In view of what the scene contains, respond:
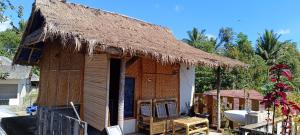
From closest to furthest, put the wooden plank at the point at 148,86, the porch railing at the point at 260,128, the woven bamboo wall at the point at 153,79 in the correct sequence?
1. the porch railing at the point at 260,128
2. the woven bamboo wall at the point at 153,79
3. the wooden plank at the point at 148,86

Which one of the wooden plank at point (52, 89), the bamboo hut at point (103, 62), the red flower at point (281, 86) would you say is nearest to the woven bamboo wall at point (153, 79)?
the bamboo hut at point (103, 62)

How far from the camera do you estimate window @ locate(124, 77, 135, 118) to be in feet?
30.2

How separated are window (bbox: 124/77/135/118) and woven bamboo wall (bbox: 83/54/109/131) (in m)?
1.21

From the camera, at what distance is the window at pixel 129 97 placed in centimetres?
922

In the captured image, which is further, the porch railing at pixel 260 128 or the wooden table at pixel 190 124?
the wooden table at pixel 190 124

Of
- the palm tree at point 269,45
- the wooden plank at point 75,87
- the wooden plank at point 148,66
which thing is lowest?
the wooden plank at point 75,87

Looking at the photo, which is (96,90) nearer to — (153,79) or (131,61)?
(131,61)

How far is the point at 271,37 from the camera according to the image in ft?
92.7

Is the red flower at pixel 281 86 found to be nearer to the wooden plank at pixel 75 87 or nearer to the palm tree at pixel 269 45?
the wooden plank at pixel 75 87

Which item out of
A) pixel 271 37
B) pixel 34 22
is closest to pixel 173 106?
pixel 34 22

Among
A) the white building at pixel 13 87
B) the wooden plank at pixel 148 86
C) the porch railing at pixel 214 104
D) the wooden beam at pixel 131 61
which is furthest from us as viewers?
the white building at pixel 13 87

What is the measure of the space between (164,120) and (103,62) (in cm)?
284

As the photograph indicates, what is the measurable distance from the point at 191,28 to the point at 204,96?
82.9ft

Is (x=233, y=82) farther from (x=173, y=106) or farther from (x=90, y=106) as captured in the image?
(x=90, y=106)
